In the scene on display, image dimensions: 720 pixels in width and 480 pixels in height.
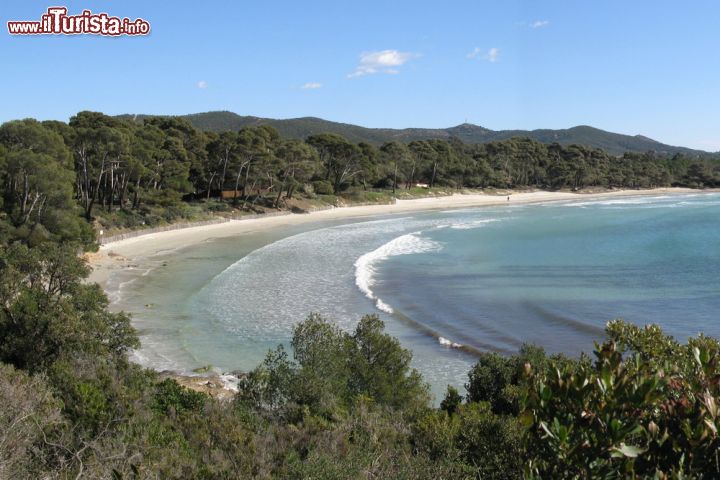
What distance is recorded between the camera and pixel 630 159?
13012cm

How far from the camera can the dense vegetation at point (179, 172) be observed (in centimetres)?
2881

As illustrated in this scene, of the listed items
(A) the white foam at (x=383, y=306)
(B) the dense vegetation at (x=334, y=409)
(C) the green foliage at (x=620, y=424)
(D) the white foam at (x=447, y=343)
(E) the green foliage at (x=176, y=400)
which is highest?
(C) the green foliage at (x=620, y=424)

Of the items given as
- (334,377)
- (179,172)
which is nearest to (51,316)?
(334,377)

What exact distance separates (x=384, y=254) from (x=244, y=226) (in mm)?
16994

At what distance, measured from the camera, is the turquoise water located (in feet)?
59.9

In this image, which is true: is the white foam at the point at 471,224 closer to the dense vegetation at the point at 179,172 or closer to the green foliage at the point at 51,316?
the dense vegetation at the point at 179,172

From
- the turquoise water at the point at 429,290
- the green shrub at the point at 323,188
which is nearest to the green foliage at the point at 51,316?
the turquoise water at the point at 429,290

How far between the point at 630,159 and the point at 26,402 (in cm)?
13692

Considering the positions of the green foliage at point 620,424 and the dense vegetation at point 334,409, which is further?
the dense vegetation at point 334,409

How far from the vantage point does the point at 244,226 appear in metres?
49.9

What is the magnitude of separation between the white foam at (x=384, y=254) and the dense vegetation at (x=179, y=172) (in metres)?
12.8

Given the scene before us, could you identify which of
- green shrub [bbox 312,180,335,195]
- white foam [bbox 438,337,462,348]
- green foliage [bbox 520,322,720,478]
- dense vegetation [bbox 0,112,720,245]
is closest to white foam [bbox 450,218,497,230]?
dense vegetation [bbox 0,112,720,245]

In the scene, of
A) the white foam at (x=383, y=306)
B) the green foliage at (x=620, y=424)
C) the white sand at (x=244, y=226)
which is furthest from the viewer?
the white sand at (x=244, y=226)

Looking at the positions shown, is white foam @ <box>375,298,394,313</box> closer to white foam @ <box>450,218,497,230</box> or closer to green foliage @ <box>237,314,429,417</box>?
green foliage @ <box>237,314,429,417</box>
